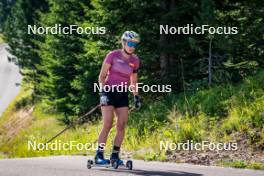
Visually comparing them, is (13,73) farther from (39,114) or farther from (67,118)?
(67,118)

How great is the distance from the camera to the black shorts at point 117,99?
8977mm

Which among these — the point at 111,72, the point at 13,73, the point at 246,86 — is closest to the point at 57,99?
the point at 246,86

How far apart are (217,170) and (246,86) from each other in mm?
4870

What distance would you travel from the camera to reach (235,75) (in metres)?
15.0

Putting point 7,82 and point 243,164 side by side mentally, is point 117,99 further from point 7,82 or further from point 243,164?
point 7,82

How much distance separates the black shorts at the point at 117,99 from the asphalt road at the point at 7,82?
43700 mm

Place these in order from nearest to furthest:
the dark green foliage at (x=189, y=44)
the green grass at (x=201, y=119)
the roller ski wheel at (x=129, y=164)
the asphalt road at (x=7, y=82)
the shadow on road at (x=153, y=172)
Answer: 1. the shadow on road at (x=153, y=172)
2. the roller ski wheel at (x=129, y=164)
3. the green grass at (x=201, y=119)
4. the dark green foliage at (x=189, y=44)
5. the asphalt road at (x=7, y=82)

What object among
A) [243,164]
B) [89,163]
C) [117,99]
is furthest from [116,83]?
[243,164]

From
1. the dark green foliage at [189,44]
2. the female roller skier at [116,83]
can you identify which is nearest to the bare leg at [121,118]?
the female roller skier at [116,83]

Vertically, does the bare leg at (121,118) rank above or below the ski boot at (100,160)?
above

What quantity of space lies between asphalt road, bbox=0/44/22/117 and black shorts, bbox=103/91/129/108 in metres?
43.7

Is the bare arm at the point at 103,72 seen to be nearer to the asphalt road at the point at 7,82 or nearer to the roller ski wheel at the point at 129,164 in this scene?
the roller ski wheel at the point at 129,164

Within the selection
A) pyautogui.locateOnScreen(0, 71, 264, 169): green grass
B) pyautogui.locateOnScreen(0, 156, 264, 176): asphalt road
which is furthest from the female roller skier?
pyautogui.locateOnScreen(0, 71, 264, 169): green grass

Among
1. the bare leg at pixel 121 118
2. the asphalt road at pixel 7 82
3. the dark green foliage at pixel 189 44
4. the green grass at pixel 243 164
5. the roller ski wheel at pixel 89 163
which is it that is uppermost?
the asphalt road at pixel 7 82
